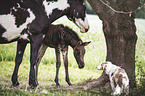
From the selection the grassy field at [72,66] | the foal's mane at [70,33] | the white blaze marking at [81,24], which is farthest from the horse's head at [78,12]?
the grassy field at [72,66]

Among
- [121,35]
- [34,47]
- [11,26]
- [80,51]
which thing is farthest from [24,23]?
[121,35]

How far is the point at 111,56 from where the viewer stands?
222 inches

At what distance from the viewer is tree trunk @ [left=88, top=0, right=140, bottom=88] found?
18.1ft

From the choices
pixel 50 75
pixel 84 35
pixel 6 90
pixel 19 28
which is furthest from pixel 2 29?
pixel 84 35

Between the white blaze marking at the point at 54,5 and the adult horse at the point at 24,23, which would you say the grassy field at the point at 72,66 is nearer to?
the adult horse at the point at 24,23

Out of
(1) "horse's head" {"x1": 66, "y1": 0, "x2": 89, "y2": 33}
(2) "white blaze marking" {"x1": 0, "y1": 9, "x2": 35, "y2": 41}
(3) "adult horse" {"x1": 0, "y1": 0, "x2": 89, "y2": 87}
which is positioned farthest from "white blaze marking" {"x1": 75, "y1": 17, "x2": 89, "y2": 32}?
→ (2) "white blaze marking" {"x1": 0, "y1": 9, "x2": 35, "y2": 41}

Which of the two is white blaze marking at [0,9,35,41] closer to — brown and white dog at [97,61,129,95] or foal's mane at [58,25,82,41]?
foal's mane at [58,25,82,41]

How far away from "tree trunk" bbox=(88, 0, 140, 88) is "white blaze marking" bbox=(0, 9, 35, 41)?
204cm

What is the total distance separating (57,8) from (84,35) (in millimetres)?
5832

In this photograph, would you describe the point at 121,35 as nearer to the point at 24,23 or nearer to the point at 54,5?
the point at 54,5

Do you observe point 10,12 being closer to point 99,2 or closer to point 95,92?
point 99,2

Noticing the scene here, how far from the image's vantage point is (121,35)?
18.1 feet

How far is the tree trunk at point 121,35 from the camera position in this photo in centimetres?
551

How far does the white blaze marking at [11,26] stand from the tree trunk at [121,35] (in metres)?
2.04
